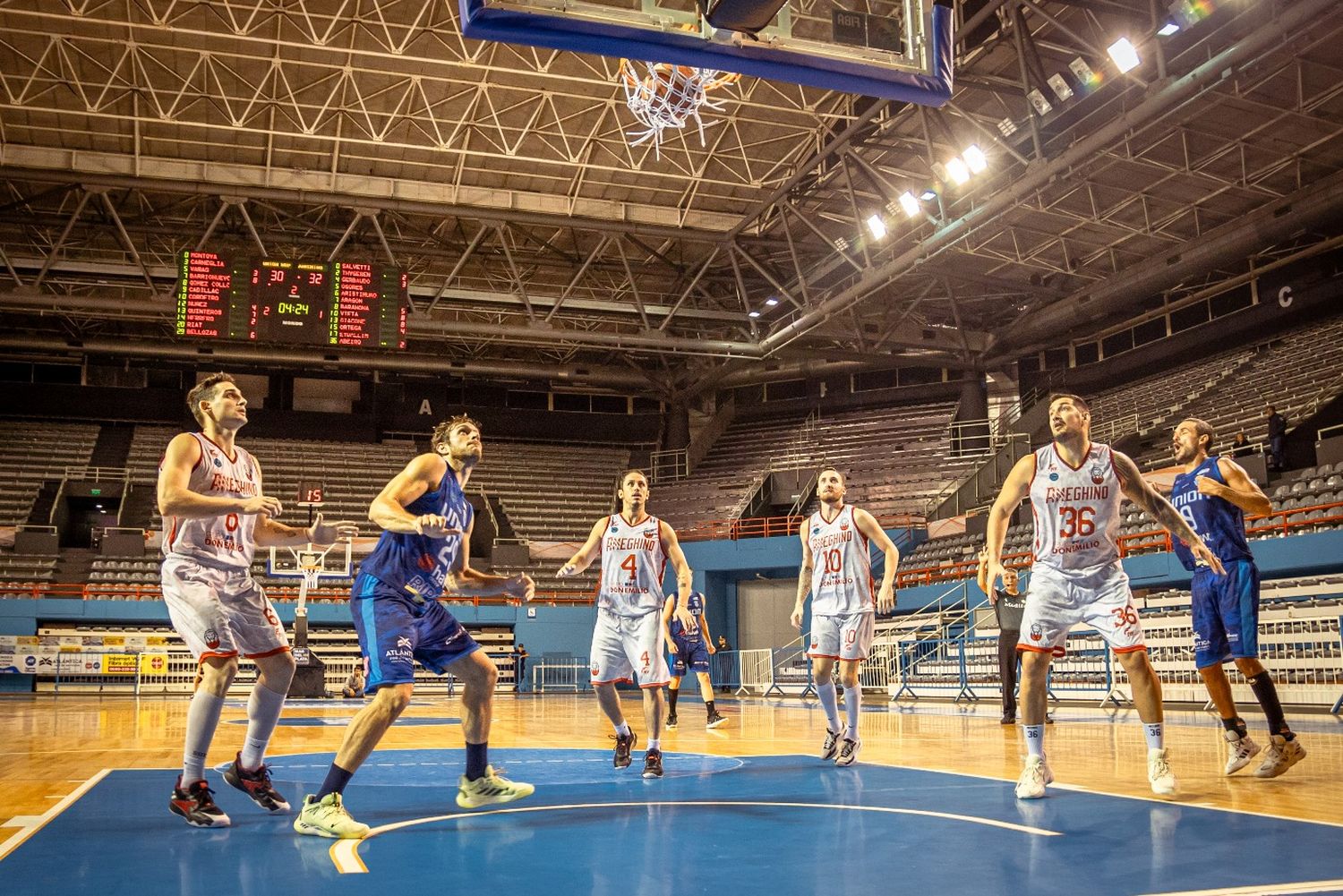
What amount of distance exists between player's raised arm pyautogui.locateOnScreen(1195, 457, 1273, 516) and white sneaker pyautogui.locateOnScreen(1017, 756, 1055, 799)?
2.31 meters

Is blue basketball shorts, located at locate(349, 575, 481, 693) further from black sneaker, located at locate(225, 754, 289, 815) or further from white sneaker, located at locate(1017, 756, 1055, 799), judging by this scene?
white sneaker, located at locate(1017, 756, 1055, 799)

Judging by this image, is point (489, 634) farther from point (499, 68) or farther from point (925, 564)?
point (499, 68)

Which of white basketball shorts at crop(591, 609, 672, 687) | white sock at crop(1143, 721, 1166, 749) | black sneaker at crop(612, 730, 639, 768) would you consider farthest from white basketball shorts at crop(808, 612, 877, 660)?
white sock at crop(1143, 721, 1166, 749)

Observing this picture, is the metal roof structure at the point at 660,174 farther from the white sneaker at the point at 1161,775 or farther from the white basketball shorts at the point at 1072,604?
the white sneaker at the point at 1161,775

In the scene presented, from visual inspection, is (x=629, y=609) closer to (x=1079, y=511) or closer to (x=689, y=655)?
(x=1079, y=511)

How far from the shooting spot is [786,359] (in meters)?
35.0

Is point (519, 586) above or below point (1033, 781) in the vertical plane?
above

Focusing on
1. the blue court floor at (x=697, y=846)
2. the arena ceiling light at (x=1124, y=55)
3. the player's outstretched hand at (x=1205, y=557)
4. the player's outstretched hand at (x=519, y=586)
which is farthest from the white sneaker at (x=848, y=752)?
the arena ceiling light at (x=1124, y=55)

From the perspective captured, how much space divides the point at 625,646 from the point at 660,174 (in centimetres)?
1704

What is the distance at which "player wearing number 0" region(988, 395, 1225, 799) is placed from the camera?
19.9ft

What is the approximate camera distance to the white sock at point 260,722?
19.2 ft

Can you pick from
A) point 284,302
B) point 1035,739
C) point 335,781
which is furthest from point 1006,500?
point 284,302

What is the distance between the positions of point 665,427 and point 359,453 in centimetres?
1032

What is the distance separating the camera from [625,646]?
8.20m
